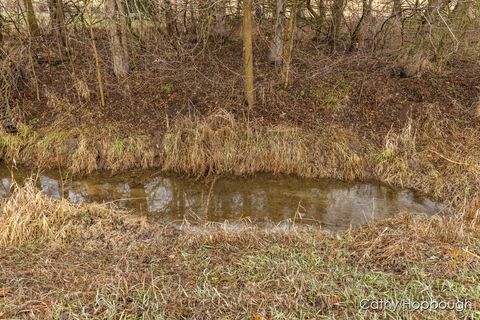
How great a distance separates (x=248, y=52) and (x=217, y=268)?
4560 millimetres

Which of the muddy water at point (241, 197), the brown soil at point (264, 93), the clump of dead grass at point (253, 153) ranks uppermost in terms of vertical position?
the brown soil at point (264, 93)

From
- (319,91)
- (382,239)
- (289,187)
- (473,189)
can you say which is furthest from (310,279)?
(319,91)

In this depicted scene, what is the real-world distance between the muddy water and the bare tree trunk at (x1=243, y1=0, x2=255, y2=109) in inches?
71.1

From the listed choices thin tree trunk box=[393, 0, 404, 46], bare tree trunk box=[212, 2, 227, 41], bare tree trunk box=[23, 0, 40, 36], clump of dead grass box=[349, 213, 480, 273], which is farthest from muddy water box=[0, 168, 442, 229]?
bare tree trunk box=[212, 2, 227, 41]

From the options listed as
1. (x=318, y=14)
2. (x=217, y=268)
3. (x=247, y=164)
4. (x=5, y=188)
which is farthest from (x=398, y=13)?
(x=5, y=188)

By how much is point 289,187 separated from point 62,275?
413 centimetres

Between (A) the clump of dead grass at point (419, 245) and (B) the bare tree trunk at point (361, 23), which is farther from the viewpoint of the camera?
(B) the bare tree trunk at point (361, 23)

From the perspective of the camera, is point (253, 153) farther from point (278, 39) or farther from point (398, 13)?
point (398, 13)

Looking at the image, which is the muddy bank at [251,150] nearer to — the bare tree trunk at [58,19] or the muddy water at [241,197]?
the muddy water at [241,197]

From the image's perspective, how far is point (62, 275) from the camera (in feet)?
11.9

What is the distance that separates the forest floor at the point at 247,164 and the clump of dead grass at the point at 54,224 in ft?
0.11

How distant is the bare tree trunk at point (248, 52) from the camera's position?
6.43m

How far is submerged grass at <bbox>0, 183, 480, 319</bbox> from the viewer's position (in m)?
3.15

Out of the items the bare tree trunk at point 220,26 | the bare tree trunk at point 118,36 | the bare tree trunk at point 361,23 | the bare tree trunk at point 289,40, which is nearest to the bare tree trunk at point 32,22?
the bare tree trunk at point 118,36
